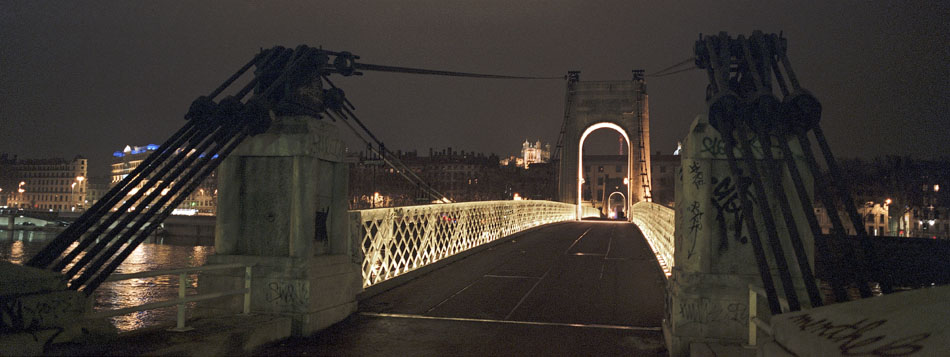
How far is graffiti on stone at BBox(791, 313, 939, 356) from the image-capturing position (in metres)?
2.97

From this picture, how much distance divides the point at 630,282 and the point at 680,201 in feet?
18.8

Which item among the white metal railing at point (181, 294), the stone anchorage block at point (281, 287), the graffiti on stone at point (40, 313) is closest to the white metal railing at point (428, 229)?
the stone anchorage block at point (281, 287)

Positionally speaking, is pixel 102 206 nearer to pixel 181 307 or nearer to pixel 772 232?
pixel 181 307

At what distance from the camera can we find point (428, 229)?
14250mm

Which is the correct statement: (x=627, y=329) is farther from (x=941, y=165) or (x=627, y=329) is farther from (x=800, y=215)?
(x=941, y=165)

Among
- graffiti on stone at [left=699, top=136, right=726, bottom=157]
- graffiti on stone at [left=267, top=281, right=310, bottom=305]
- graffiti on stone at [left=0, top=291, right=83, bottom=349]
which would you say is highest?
graffiti on stone at [left=699, top=136, right=726, bottom=157]

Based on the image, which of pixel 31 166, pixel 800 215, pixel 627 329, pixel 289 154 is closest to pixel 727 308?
A: pixel 800 215

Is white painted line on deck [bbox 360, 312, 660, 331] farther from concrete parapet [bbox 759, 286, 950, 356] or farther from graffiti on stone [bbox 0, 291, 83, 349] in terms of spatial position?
graffiti on stone [bbox 0, 291, 83, 349]

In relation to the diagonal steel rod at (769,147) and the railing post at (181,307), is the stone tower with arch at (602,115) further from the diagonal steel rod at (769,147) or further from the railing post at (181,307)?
the railing post at (181,307)

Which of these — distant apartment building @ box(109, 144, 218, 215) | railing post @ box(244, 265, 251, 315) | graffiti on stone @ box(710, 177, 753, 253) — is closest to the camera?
graffiti on stone @ box(710, 177, 753, 253)

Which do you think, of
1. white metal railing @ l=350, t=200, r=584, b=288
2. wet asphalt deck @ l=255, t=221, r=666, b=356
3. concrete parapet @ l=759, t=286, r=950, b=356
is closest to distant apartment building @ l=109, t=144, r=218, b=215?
white metal railing @ l=350, t=200, r=584, b=288

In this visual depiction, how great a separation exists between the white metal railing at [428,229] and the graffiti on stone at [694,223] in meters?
5.21

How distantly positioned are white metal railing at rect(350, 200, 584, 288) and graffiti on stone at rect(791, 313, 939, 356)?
7.11m

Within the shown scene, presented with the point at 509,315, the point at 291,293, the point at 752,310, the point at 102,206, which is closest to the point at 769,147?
the point at 752,310
